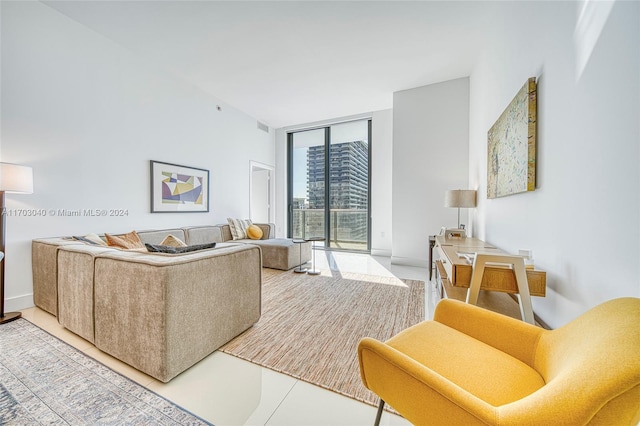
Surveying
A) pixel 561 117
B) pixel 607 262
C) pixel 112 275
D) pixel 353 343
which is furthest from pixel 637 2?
pixel 112 275

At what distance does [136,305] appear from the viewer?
1.42 meters

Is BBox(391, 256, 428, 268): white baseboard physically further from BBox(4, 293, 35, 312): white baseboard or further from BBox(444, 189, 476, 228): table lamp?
BBox(4, 293, 35, 312): white baseboard

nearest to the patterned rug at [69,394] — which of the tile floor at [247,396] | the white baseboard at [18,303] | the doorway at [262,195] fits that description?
the tile floor at [247,396]

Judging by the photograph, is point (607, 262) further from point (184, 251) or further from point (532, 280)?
point (184, 251)

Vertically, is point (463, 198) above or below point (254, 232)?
above

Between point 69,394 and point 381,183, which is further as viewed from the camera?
point 381,183

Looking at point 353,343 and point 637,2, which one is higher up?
point 637,2

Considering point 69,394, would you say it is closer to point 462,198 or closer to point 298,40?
point 298,40

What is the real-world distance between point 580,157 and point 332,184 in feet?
15.9

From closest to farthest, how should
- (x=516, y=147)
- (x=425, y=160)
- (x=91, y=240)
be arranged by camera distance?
1. (x=516, y=147)
2. (x=91, y=240)
3. (x=425, y=160)

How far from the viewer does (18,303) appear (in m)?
2.34

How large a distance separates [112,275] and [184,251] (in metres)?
0.42

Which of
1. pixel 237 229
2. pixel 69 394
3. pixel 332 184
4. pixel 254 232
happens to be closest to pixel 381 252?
pixel 332 184

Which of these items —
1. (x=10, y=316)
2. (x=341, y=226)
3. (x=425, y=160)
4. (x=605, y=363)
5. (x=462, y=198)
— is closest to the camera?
(x=605, y=363)
